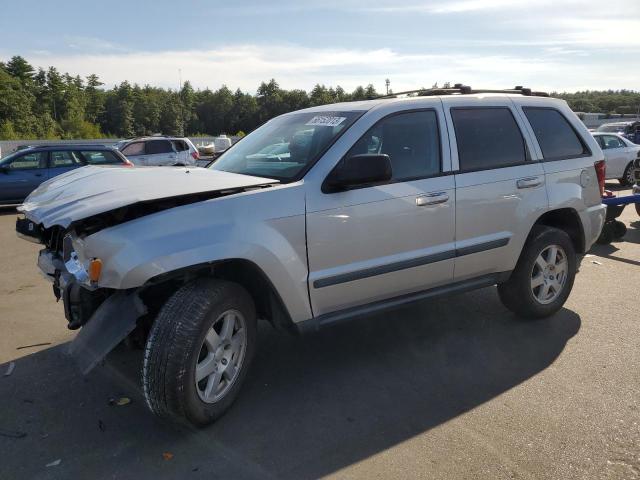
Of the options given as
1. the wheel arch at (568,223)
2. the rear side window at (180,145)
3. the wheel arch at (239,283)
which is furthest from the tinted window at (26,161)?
the wheel arch at (568,223)

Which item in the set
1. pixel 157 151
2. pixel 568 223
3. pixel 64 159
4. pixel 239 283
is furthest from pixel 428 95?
pixel 157 151

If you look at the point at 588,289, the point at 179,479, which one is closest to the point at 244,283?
the point at 179,479

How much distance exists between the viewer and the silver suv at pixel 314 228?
302cm

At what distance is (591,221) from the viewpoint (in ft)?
16.6

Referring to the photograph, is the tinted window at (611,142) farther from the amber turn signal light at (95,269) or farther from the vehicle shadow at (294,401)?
the amber turn signal light at (95,269)

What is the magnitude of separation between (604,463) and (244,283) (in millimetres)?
2242

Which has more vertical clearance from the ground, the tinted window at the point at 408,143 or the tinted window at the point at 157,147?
the tinted window at the point at 408,143

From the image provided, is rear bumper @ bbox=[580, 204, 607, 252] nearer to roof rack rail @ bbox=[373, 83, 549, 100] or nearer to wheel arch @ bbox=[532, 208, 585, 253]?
wheel arch @ bbox=[532, 208, 585, 253]

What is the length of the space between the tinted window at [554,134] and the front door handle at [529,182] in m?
0.29

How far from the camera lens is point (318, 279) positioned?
3.51 m

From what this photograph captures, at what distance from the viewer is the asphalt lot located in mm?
2918

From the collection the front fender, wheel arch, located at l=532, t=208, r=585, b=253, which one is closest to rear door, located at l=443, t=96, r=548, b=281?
wheel arch, located at l=532, t=208, r=585, b=253

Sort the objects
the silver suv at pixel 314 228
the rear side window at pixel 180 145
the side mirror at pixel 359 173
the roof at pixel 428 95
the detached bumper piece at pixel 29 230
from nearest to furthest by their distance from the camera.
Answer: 1. the silver suv at pixel 314 228
2. the side mirror at pixel 359 173
3. the detached bumper piece at pixel 29 230
4. the roof at pixel 428 95
5. the rear side window at pixel 180 145

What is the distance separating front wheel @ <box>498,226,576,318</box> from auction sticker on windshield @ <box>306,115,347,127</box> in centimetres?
197
